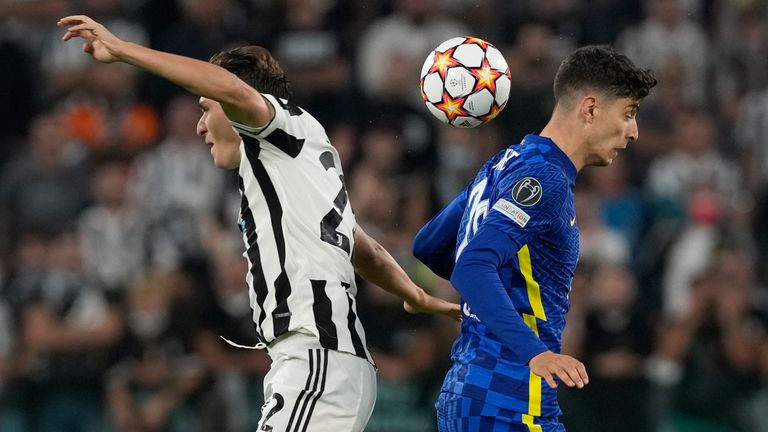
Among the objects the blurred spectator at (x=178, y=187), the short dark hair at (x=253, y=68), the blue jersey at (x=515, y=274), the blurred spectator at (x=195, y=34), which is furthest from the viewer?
the blurred spectator at (x=195, y=34)

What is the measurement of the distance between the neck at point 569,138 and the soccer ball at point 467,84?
0.73 m

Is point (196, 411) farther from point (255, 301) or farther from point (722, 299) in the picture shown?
point (255, 301)

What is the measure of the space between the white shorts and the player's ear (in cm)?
138

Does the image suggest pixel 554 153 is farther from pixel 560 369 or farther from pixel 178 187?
pixel 178 187

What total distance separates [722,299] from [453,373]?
5.34 m

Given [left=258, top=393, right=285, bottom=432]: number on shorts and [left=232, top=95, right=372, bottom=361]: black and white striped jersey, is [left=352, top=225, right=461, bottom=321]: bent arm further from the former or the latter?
[left=258, top=393, right=285, bottom=432]: number on shorts

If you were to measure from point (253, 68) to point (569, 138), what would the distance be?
1.39m

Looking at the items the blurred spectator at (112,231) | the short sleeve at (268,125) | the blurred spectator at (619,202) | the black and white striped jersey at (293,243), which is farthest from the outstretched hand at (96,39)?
the blurred spectator at (619,202)

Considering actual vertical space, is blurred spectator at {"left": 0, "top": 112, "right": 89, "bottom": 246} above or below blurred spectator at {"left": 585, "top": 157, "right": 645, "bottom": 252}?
below

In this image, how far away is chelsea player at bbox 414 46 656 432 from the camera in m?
4.52

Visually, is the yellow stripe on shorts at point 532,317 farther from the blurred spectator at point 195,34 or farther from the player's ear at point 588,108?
the blurred spectator at point 195,34

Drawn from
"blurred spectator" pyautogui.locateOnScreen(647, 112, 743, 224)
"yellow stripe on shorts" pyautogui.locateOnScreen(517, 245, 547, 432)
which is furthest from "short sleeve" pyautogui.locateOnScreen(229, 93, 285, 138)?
"blurred spectator" pyautogui.locateOnScreen(647, 112, 743, 224)

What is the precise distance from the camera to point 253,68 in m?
5.27

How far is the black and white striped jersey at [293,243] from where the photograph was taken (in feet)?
16.5
